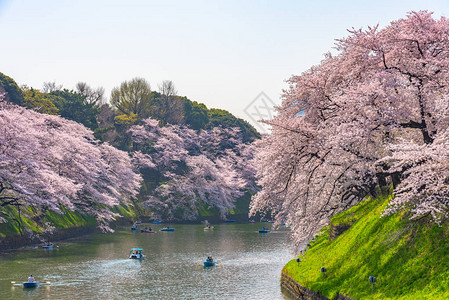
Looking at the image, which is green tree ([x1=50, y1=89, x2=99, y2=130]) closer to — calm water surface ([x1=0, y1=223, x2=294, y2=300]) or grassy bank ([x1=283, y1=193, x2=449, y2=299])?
calm water surface ([x1=0, y1=223, x2=294, y2=300])

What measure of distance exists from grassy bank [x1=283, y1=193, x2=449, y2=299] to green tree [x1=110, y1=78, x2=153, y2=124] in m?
97.9

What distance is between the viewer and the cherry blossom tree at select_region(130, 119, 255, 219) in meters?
96.9

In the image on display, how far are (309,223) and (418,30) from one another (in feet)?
53.4

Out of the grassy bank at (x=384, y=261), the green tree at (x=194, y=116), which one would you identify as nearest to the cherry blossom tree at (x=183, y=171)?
the green tree at (x=194, y=116)

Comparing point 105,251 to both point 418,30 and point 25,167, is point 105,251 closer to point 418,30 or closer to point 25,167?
point 25,167

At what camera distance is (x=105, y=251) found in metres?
55.2

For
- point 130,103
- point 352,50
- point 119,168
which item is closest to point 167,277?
point 352,50

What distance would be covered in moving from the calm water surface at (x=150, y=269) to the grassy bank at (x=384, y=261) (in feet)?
23.1

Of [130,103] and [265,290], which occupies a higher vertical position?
[130,103]

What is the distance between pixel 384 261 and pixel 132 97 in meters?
108

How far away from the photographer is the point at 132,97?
124 metres

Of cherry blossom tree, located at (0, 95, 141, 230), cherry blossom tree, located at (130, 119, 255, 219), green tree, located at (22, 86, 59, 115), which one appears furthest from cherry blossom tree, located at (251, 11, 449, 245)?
green tree, located at (22, 86, 59, 115)

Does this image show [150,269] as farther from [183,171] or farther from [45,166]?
[183,171]

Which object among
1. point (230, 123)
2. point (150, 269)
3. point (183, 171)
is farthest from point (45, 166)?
point (230, 123)
